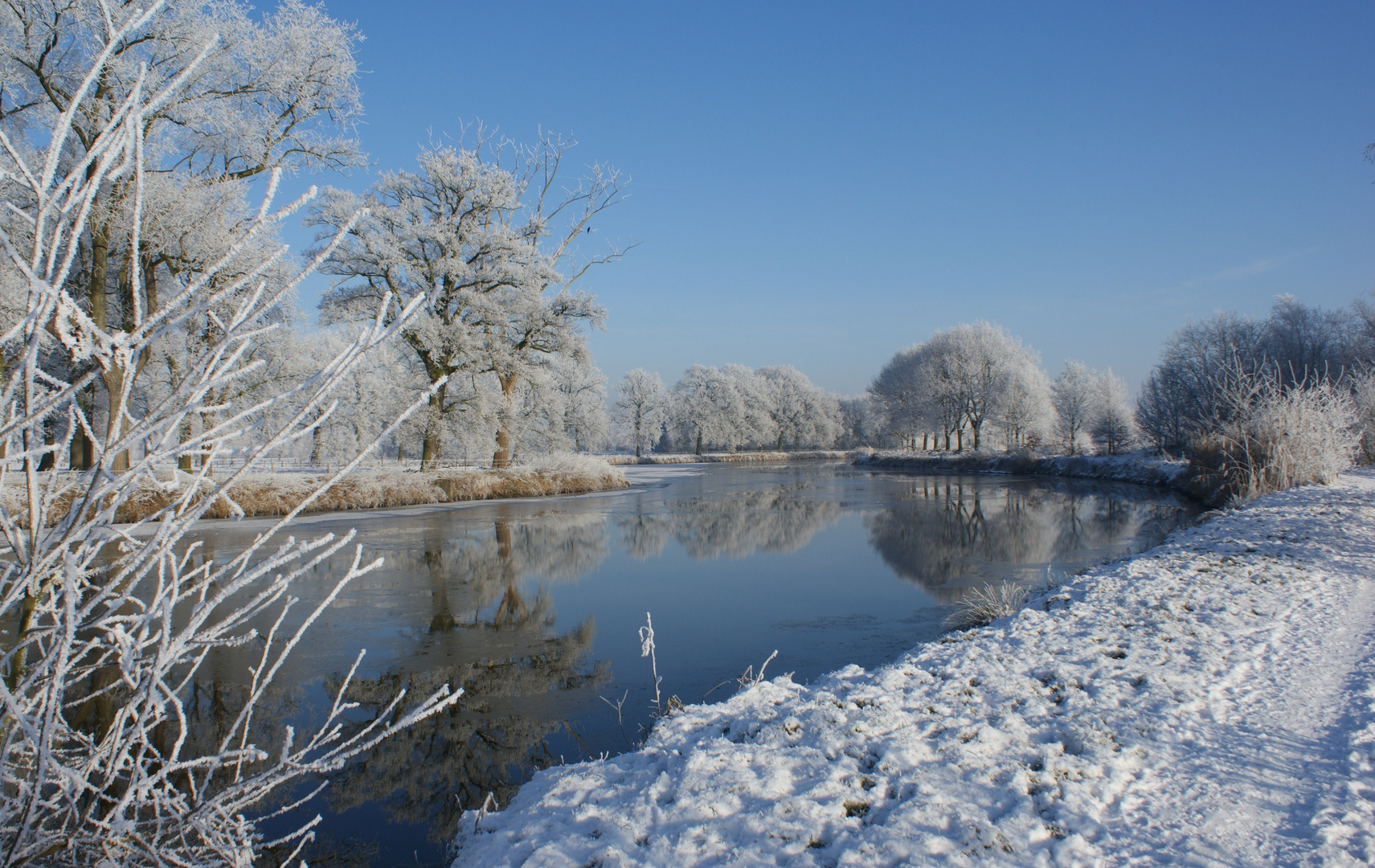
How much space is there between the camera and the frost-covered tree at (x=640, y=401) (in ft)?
221

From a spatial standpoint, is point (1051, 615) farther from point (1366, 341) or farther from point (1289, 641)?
point (1366, 341)

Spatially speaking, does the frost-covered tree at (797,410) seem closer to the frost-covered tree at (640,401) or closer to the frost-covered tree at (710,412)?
the frost-covered tree at (710,412)

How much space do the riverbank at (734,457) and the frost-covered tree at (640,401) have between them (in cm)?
484

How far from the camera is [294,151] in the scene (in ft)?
50.8

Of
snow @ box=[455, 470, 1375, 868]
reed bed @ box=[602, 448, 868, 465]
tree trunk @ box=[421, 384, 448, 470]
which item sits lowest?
snow @ box=[455, 470, 1375, 868]

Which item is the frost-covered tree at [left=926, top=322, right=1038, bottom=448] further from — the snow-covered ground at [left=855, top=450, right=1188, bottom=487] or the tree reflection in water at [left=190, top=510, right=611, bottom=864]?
the tree reflection in water at [left=190, top=510, right=611, bottom=864]

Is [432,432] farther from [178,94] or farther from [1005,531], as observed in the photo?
[1005,531]

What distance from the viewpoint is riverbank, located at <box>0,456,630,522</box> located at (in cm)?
1429

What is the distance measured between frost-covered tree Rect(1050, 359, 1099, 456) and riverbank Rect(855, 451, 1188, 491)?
5.52 metres

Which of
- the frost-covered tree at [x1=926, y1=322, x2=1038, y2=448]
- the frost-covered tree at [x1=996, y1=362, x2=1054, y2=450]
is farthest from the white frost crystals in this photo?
the frost-covered tree at [x1=926, y1=322, x2=1038, y2=448]

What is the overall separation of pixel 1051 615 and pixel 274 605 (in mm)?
7586

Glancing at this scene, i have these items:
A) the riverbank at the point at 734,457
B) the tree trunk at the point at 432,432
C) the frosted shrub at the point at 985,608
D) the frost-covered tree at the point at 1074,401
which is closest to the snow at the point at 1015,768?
the frosted shrub at the point at 985,608

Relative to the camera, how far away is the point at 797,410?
241 ft

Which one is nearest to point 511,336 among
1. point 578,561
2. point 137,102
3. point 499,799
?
point 578,561
